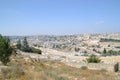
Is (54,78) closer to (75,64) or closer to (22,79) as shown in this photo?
(22,79)

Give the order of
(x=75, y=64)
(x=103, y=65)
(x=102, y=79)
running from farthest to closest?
1. (x=75, y=64)
2. (x=103, y=65)
3. (x=102, y=79)

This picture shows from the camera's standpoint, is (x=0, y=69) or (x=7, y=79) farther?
(x=0, y=69)

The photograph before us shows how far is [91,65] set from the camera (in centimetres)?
2378

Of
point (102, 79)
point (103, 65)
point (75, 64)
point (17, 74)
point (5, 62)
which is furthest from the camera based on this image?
point (75, 64)

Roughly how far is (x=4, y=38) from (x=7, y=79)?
8.30 meters

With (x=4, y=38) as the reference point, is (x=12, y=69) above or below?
below

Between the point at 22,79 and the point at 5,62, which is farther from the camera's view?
the point at 5,62

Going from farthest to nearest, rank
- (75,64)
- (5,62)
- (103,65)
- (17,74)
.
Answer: (75,64)
(103,65)
(5,62)
(17,74)

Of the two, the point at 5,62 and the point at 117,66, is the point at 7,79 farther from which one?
the point at 117,66

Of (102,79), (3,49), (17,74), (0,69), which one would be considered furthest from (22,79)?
(3,49)

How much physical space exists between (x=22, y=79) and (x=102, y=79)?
20.5 feet

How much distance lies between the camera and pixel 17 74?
37.6 feet

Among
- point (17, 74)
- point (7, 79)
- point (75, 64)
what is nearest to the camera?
point (7, 79)

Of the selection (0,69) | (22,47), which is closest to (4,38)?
(0,69)
